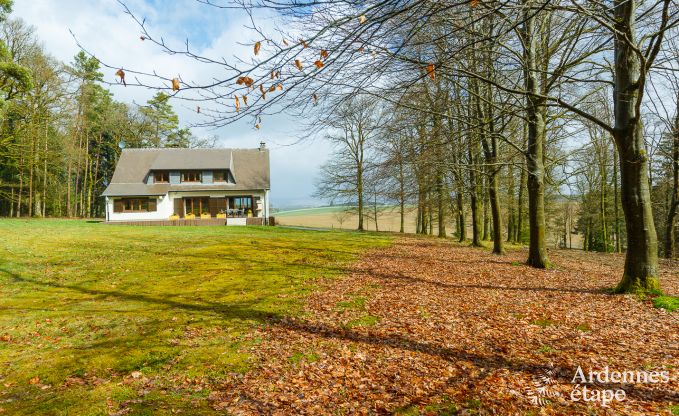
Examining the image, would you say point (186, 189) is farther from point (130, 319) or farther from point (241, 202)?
point (130, 319)

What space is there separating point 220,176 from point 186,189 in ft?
11.1

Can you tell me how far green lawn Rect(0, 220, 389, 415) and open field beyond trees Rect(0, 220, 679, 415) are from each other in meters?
0.03

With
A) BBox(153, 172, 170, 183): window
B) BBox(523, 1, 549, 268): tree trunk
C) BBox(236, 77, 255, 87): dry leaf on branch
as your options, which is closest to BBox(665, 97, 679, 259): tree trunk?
BBox(523, 1, 549, 268): tree trunk

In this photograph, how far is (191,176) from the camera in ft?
107

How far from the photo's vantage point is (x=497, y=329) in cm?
537

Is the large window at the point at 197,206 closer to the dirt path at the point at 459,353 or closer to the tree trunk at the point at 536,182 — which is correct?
the dirt path at the point at 459,353

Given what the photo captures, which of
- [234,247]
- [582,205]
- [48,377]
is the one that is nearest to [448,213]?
[582,205]

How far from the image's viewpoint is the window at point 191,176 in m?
32.6

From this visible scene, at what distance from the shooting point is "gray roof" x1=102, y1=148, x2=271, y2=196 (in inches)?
1239

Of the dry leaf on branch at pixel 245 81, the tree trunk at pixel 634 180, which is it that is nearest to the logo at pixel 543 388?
the dry leaf on branch at pixel 245 81

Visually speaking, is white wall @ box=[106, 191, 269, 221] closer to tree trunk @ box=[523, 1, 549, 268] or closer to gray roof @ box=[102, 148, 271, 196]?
gray roof @ box=[102, 148, 271, 196]

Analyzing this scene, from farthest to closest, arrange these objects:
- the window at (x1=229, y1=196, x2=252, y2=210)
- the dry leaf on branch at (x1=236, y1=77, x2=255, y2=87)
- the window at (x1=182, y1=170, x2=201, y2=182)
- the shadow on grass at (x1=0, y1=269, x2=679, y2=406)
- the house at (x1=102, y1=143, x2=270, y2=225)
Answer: the window at (x1=229, y1=196, x2=252, y2=210)
the window at (x1=182, y1=170, x2=201, y2=182)
the house at (x1=102, y1=143, x2=270, y2=225)
the shadow on grass at (x1=0, y1=269, x2=679, y2=406)
the dry leaf on branch at (x1=236, y1=77, x2=255, y2=87)

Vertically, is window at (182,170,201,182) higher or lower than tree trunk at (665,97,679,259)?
higher

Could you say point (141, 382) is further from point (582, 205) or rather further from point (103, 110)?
point (103, 110)
